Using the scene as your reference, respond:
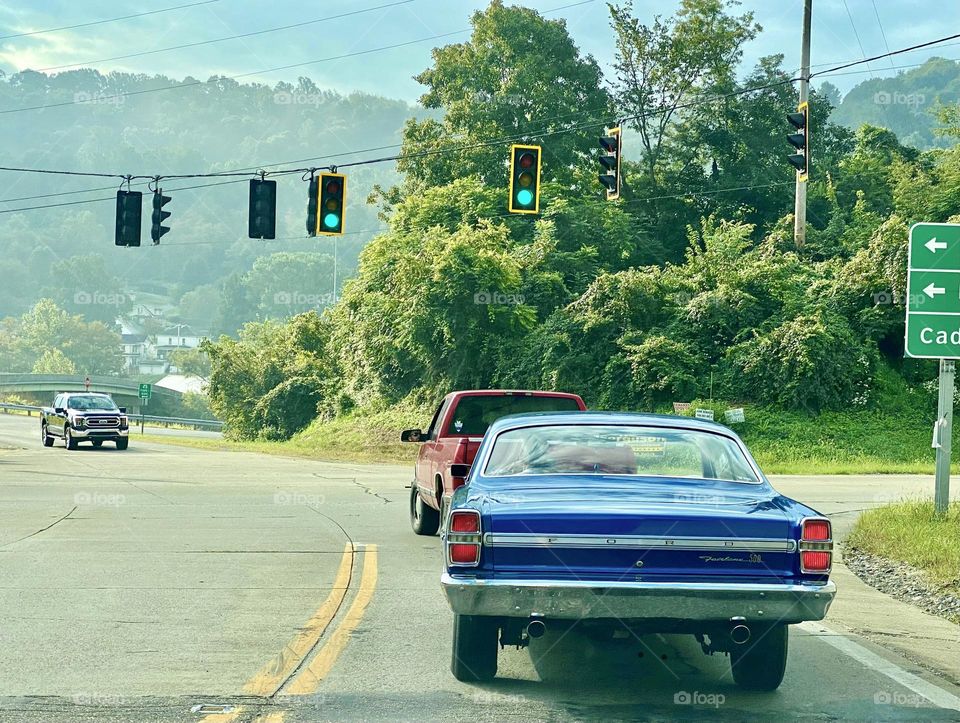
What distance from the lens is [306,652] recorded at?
7.98m

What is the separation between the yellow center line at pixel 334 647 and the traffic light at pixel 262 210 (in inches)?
614

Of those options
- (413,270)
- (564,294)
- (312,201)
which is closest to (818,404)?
(564,294)

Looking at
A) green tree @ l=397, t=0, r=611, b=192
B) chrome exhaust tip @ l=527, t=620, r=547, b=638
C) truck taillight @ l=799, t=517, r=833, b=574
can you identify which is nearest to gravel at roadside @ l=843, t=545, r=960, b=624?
truck taillight @ l=799, t=517, r=833, b=574

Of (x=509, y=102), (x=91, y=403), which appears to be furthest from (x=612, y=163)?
(x=509, y=102)

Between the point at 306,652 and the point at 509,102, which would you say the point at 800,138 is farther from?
the point at 509,102

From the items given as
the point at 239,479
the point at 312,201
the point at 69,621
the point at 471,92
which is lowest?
the point at 239,479

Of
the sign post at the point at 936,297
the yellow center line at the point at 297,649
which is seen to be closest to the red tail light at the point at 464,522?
the yellow center line at the point at 297,649

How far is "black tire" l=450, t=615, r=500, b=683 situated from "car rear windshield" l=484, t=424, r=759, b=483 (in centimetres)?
109

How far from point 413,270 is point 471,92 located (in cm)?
1478

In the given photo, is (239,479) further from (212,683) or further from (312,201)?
(212,683)

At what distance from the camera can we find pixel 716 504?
6805 millimetres

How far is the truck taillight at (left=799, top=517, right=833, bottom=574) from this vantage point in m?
6.59

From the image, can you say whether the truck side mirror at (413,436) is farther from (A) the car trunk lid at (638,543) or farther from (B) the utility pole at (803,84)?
(B) the utility pole at (803,84)

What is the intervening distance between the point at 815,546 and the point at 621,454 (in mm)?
1617
